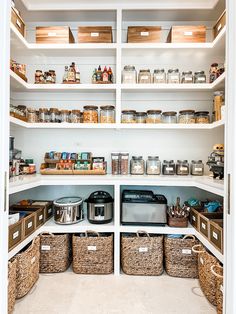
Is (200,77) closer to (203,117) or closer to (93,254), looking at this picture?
(203,117)

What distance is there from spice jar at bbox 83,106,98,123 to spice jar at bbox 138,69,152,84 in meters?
0.54

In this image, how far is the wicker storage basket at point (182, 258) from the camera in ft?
7.44

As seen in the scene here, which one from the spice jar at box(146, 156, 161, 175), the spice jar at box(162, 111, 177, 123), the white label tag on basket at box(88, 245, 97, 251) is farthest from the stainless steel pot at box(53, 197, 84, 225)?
the spice jar at box(162, 111, 177, 123)

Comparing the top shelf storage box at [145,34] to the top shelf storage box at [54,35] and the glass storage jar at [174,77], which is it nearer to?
the glass storage jar at [174,77]

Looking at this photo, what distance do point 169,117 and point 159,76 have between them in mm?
425

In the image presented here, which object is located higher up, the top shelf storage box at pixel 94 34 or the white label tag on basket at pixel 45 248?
the top shelf storage box at pixel 94 34

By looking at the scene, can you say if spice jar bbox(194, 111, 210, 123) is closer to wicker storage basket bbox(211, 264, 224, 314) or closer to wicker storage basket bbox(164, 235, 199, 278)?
wicker storage basket bbox(164, 235, 199, 278)

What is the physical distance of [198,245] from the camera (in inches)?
84.0

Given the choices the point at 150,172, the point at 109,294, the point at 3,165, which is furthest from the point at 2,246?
the point at 150,172

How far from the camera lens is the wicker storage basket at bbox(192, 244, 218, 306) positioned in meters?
1.83

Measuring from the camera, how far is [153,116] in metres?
2.60

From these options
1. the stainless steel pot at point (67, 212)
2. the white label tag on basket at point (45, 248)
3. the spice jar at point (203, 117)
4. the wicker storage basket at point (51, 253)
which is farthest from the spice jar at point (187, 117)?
the white label tag on basket at point (45, 248)

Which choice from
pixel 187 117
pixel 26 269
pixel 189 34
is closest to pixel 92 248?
pixel 26 269

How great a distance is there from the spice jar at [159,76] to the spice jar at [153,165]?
0.78m
